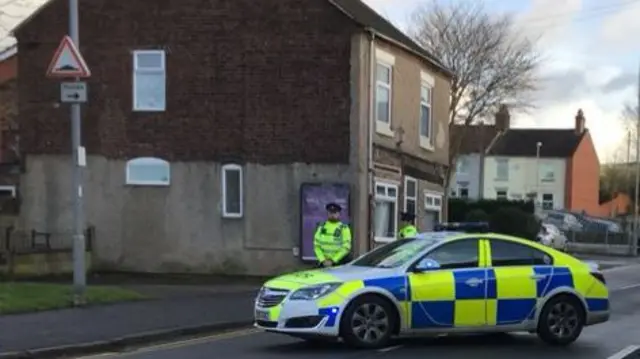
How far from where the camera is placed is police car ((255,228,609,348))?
433 inches

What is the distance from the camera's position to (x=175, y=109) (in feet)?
76.6

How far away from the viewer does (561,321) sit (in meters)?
11.9

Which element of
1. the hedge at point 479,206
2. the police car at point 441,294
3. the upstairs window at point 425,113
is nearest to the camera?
the police car at point 441,294

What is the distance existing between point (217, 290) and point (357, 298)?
8454 mm

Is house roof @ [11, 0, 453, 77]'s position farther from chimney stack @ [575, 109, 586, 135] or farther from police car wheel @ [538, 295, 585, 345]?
chimney stack @ [575, 109, 586, 135]

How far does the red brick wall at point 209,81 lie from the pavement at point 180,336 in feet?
23.4

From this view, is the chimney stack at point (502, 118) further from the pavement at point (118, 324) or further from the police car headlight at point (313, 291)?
the police car headlight at point (313, 291)

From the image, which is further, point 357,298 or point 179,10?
point 179,10

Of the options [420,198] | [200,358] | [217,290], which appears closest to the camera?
[200,358]

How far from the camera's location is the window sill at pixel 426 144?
87.9ft

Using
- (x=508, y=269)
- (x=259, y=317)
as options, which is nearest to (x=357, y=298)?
(x=259, y=317)

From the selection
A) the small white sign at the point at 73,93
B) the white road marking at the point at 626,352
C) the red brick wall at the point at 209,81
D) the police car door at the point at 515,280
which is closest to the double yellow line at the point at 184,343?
the police car door at the point at 515,280

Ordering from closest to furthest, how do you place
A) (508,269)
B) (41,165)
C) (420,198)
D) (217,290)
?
(508,269)
(217,290)
(41,165)
(420,198)

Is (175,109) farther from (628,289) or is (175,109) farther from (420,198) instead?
(628,289)
